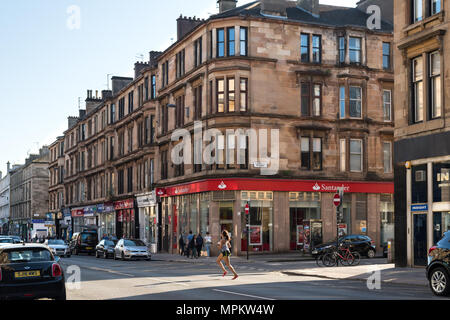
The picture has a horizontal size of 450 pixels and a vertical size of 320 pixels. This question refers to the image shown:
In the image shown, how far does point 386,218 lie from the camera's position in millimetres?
46344

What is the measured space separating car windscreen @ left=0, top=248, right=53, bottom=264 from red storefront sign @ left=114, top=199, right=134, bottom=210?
45194 millimetres

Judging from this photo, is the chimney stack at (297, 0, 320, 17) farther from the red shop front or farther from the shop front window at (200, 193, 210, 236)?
the red shop front

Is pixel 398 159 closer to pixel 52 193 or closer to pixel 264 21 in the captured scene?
pixel 264 21

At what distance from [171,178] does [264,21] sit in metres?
13.6

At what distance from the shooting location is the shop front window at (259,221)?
41938 mm

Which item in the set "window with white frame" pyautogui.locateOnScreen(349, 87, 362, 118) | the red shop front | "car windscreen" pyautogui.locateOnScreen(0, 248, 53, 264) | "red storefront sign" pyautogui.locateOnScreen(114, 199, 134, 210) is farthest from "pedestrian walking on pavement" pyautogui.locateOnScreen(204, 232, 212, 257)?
"car windscreen" pyautogui.locateOnScreen(0, 248, 53, 264)

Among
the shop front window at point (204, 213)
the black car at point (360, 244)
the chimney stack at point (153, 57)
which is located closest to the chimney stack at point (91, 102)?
the chimney stack at point (153, 57)

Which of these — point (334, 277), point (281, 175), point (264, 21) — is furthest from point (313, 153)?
point (334, 277)

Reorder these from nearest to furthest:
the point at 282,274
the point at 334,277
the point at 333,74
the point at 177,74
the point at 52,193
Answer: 1. the point at 334,277
2. the point at 282,274
3. the point at 333,74
4. the point at 177,74
5. the point at 52,193

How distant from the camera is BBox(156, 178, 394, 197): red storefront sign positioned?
137 feet

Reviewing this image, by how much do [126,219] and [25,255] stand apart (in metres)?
48.3

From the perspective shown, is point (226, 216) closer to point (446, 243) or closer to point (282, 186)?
point (282, 186)

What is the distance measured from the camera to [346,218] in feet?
148

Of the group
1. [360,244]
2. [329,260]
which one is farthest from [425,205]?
[360,244]
